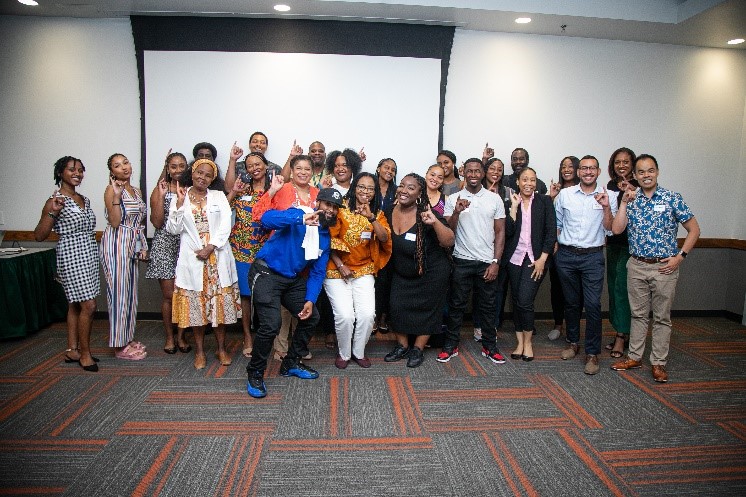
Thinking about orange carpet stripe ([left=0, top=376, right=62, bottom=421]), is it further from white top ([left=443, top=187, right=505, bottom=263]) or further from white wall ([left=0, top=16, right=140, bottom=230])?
white top ([left=443, top=187, right=505, bottom=263])

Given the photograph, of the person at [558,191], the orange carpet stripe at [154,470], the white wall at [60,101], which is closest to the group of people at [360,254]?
the person at [558,191]

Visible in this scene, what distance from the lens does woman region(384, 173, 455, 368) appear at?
3486mm

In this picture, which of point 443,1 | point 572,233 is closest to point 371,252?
point 572,233

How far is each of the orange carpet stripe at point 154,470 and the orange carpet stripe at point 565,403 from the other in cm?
237

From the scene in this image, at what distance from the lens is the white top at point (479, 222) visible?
12.0ft

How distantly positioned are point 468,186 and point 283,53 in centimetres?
248

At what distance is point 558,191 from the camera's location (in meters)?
4.30

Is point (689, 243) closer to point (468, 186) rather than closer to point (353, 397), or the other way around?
point (468, 186)

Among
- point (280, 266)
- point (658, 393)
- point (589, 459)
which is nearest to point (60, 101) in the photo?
point (280, 266)

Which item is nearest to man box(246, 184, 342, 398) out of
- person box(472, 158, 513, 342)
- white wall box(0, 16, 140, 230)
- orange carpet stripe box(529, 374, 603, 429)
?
→ person box(472, 158, 513, 342)

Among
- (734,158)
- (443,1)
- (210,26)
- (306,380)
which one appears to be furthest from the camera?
(734,158)

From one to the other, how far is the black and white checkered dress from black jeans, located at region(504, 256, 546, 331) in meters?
3.33

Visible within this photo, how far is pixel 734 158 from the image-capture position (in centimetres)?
543

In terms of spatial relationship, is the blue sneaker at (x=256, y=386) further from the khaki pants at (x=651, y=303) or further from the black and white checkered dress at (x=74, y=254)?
the khaki pants at (x=651, y=303)
